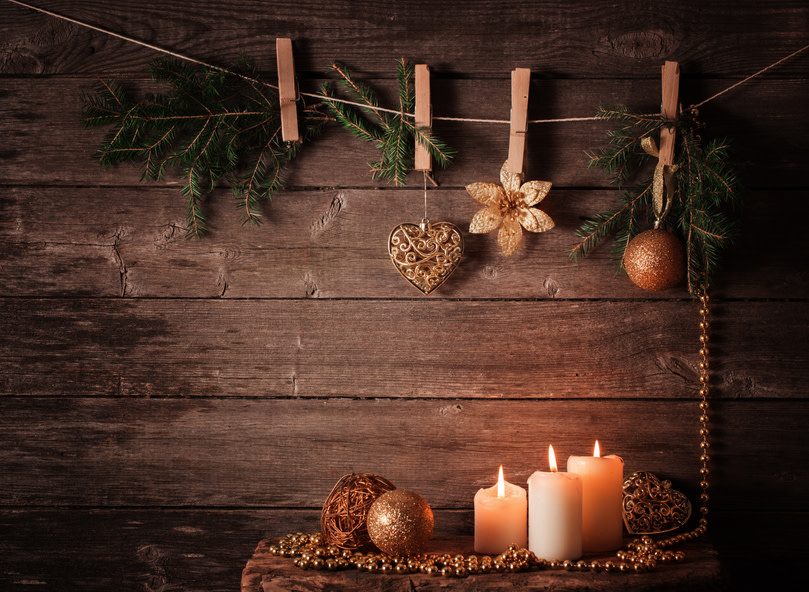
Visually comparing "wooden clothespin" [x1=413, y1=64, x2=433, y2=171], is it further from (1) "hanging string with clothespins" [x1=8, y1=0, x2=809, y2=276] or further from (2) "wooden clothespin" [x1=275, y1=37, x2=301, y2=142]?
(2) "wooden clothespin" [x1=275, y1=37, x2=301, y2=142]

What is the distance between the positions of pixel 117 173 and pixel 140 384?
0.38 m

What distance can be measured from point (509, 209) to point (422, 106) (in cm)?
22

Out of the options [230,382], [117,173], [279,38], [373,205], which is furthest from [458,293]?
[117,173]

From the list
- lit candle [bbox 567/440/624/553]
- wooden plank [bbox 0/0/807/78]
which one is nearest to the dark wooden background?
wooden plank [bbox 0/0/807/78]

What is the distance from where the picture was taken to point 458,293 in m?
1.10

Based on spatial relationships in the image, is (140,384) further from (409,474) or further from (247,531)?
(409,474)

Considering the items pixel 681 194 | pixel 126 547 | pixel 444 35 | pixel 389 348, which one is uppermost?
pixel 444 35

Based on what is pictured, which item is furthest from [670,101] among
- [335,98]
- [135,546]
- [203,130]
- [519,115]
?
[135,546]

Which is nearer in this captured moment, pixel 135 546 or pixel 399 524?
pixel 399 524

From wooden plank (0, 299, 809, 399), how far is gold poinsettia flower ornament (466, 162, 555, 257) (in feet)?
0.43

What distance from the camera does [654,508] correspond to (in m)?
1.04

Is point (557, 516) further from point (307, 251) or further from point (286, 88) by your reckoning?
point (286, 88)

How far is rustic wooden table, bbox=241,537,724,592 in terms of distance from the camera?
88 cm

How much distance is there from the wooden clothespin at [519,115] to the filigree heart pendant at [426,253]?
6.4 inches
